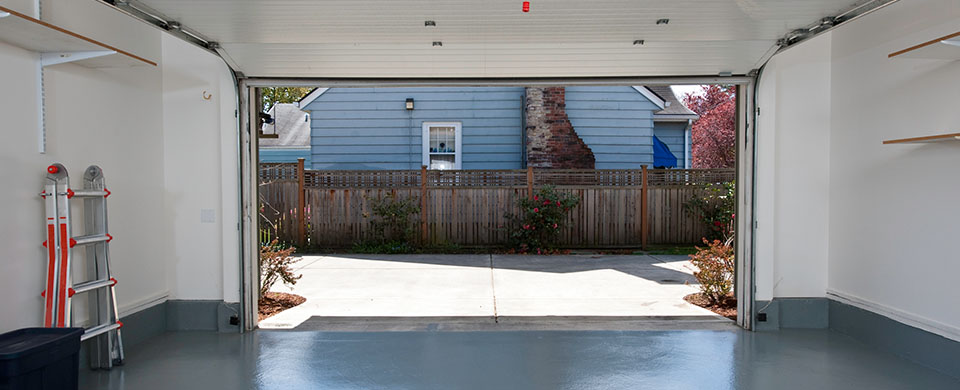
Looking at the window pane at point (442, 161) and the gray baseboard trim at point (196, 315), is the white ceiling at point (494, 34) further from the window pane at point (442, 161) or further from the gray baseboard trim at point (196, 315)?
the window pane at point (442, 161)

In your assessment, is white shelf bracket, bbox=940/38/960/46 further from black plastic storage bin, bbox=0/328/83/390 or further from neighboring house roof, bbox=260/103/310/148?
neighboring house roof, bbox=260/103/310/148

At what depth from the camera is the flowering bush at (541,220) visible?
10438 mm

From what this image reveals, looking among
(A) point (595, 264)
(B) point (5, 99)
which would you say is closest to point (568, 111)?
(A) point (595, 264)

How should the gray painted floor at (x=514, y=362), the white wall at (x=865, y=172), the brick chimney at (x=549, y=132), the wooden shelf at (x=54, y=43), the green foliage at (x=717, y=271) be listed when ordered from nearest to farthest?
the wooden shelf at (x=54, y=43) < the gray painted floor at (x=514, y=362) < the white wall at (x=865, y=172) < the green foliage at (x=717, y=271) < the brick chimney at (x=549, y=132)

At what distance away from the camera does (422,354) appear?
479 cm

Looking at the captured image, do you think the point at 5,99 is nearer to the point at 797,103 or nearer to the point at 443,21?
the point at 443,21

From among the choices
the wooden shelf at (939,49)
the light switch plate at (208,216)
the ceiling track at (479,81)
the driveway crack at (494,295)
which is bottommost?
the driveway crack at (494,295)

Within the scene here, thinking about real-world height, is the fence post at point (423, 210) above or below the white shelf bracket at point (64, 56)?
below

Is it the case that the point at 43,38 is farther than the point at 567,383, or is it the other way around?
the point at 567,383

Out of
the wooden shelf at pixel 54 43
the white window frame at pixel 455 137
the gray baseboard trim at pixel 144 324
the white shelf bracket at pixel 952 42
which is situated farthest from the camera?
the white window frame at pixel 455 137

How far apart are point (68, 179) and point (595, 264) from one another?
7347 millimetres

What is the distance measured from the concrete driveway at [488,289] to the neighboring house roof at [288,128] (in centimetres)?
776

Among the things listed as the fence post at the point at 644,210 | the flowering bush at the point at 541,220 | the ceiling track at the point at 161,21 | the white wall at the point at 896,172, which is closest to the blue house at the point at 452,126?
the fence post at the point at 644,210

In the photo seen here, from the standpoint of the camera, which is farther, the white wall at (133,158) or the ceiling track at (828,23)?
the ceiling track at (828,23)
